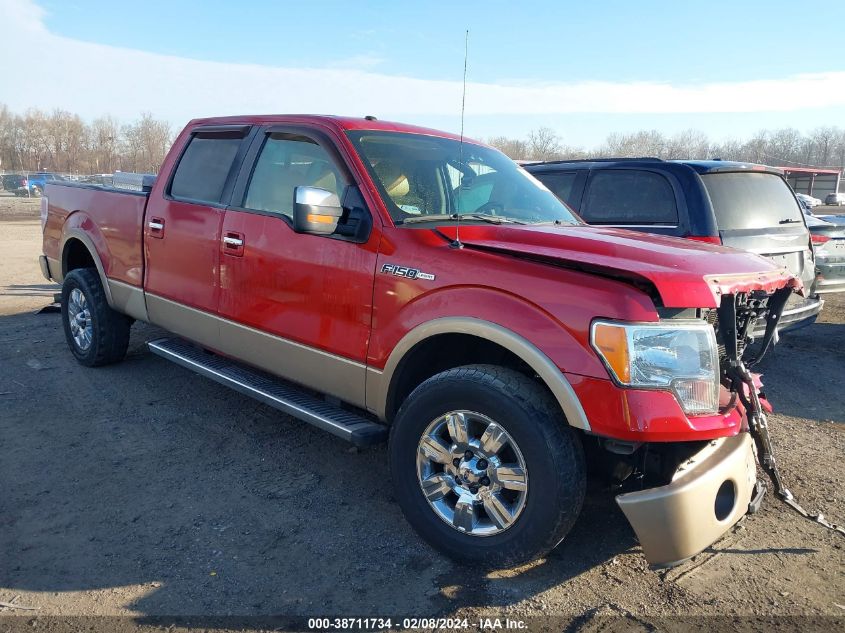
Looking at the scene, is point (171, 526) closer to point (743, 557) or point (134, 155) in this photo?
point (743, 557)

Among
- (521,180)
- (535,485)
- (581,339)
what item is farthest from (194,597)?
(521,180)

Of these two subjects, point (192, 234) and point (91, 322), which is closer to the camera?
point (192, 234)

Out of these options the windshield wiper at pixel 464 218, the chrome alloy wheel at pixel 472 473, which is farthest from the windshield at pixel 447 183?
the chrome alloy wheel at pixel 472 473

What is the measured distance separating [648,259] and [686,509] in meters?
1.04

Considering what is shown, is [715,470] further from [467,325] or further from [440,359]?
[440,359]

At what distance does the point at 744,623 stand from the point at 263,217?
125 inches

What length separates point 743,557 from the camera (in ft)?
10.6

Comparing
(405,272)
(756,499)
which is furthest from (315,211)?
(756,499)

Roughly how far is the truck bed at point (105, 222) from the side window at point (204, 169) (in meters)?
0.43

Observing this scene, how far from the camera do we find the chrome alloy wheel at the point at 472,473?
9.64ft

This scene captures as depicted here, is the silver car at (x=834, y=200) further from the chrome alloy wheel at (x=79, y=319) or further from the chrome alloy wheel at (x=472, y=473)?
the chrome alloy wheel at (x=472, y=473)

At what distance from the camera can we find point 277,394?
3949 mm

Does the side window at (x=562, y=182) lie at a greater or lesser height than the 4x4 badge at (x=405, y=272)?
greater

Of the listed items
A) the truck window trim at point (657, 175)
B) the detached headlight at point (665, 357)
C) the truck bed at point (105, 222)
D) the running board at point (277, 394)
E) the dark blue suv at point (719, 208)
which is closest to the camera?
the detached headlight at point (665, 357)
